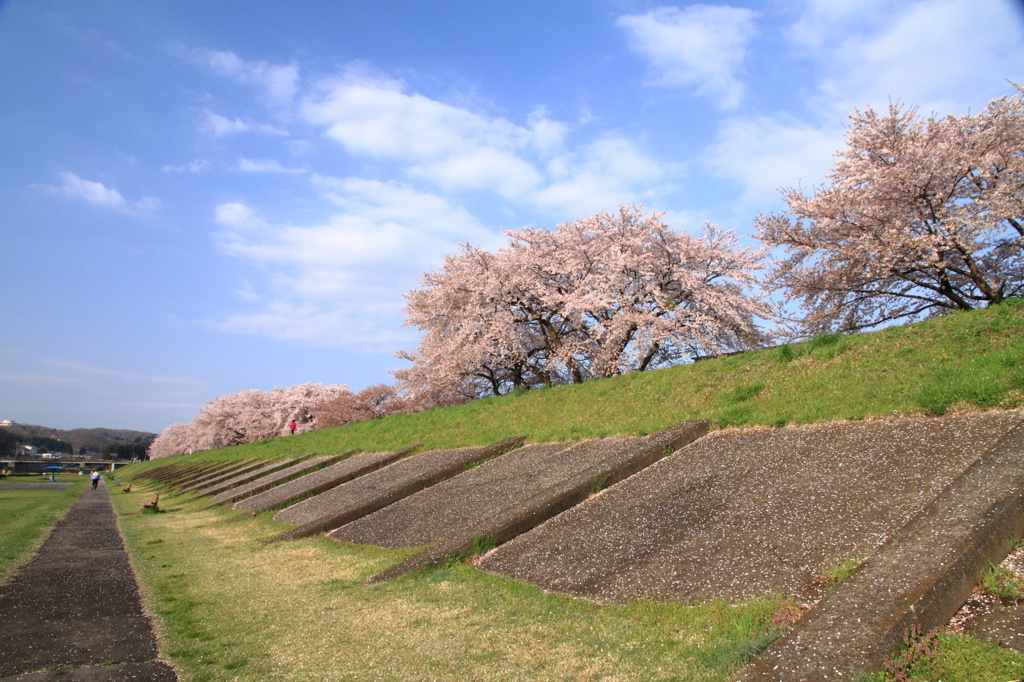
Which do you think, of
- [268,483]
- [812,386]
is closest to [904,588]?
[812,386]

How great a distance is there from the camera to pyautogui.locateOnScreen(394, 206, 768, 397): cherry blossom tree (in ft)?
84.1

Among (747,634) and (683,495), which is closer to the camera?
(747,634)

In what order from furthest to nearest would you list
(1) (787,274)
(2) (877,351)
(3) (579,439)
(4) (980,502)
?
(1) (787,274), (3) (579,439), (2) (877,351), (4) (980,502)

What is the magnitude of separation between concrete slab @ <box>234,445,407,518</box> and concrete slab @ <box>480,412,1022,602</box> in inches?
418

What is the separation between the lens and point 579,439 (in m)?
13.8

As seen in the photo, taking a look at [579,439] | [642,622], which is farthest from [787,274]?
[642,622]

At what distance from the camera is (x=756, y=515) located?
683cm

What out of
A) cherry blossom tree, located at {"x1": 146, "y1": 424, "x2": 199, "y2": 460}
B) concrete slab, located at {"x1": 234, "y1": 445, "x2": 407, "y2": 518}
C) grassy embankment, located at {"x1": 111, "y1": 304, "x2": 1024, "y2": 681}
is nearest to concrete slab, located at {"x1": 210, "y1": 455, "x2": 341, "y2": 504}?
concrete slab, located at {"x1": 234, "y1": 445, "x2": 407, "y2": 518}

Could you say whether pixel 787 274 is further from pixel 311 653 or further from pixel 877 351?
pixel 311 653

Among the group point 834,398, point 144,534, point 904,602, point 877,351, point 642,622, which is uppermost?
point 877,351

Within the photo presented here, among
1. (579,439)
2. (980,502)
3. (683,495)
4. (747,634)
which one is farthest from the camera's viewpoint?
(579,439)

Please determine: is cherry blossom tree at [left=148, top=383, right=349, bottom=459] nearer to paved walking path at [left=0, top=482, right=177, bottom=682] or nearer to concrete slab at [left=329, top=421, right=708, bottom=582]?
concrete slab at [left=329, top=421, right=708, bottom=582]

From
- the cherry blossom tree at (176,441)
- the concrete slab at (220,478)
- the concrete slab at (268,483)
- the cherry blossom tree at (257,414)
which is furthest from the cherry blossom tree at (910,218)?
the cherry blossom tree at (176,441)

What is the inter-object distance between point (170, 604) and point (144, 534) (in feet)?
28.9
